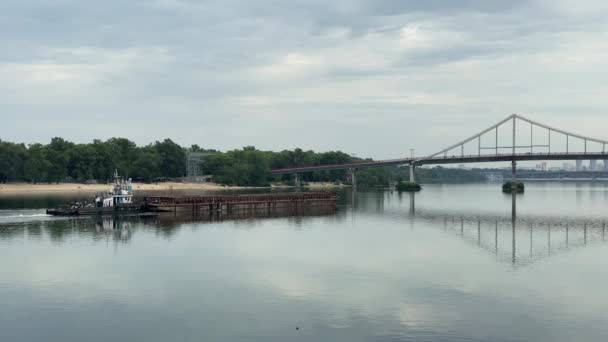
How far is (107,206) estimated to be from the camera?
84.8 metres

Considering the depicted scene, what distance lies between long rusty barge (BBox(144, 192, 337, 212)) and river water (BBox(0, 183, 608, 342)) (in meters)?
22.0

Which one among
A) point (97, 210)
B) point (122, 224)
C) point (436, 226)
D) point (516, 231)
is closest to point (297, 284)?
point (122, 224)

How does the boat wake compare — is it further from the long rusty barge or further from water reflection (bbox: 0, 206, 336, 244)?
the long rusty barge

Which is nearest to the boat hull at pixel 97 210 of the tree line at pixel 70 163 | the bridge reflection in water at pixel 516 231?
the bridge reflection in water at pixel 516 231

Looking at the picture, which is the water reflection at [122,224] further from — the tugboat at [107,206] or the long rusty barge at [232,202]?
the long rusty barge at [232,202]

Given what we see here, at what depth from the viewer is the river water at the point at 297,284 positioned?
27.7 m

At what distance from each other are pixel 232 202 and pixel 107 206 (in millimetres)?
21426

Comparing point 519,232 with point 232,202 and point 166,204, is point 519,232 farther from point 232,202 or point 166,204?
point 166,204

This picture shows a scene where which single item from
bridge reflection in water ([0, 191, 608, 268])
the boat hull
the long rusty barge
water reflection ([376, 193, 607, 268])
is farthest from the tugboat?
water reflection ([376, 193, 607, 268])

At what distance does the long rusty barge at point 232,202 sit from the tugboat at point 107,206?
2824 mm

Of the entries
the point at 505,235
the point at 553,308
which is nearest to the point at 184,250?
the point at 553,308

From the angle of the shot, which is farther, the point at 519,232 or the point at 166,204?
the point at 166,204

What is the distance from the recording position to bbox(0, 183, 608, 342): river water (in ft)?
90.8

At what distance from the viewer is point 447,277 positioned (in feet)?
131
